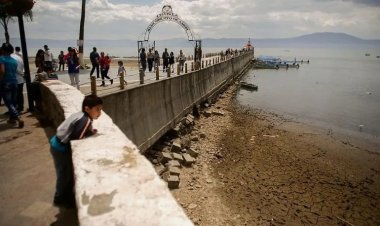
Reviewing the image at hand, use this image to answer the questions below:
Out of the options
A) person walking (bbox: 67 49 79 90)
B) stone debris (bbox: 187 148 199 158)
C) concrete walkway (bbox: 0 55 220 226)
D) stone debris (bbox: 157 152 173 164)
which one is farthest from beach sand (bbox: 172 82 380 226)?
person walking (bbox: 67 49 79 90)

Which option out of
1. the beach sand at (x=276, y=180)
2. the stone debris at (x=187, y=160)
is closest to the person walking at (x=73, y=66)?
the stone debris at (x=187, y=160)

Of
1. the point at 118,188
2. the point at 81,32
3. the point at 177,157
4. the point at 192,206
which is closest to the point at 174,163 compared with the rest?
the point at 177,157

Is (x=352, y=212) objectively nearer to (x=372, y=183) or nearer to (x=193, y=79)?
(x=372, y=183)

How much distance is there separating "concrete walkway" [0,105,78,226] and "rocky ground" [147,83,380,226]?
15.4 feet

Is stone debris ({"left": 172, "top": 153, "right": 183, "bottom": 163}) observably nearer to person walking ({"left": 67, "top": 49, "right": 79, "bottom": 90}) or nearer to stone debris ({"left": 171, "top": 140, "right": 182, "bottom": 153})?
stone debris ({"left": 171, "top": 140, "right": 182, "bottom": 153})

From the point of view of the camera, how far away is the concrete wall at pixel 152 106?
10.0 metres

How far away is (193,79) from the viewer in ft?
66.1

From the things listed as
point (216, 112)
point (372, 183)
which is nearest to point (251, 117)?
point (216, 112)

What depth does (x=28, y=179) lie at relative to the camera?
545 cm

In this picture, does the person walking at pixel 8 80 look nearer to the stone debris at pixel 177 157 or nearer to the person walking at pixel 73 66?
the person walking at pixel 73 66

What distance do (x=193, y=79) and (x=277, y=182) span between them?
9914 millimetres

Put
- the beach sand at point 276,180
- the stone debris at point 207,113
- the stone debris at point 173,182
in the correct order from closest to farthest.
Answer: the beach sand at point 276,180, the stone debris at point 173,182, the stone debris at point 207,113

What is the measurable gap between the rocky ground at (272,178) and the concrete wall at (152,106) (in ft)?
3.37

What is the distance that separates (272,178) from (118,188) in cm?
1079
